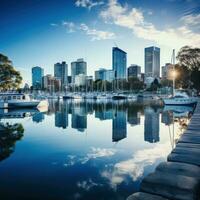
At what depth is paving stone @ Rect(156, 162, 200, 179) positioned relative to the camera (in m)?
7.24

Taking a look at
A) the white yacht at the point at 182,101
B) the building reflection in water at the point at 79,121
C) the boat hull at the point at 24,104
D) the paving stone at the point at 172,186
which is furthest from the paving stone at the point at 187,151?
the white yacht at the point at 182,101

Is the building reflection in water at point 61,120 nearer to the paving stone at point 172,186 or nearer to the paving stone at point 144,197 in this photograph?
the paving stone at point 172,186

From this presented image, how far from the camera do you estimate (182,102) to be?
181 ft

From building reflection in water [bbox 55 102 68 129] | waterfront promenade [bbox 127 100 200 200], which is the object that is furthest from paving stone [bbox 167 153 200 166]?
building reflection in water [bbox 55 102 68 129]

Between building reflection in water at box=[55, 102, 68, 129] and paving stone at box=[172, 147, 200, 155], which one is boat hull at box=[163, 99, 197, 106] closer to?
building reflection in water at box=[55, 102, 68, 129]

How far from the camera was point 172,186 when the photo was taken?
6215 mm

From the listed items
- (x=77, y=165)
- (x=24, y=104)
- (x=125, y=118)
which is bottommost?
(x=77, y=165)

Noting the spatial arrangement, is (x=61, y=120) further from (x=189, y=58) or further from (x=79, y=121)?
(x=189, y=58)

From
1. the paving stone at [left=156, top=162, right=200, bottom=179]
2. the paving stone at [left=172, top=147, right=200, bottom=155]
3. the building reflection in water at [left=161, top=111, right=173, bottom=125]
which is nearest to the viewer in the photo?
the paving stone at [left=156, top=162, right=200, bottom=179]

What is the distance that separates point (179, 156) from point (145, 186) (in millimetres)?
3527

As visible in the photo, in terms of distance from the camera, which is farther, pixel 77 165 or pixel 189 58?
pixel 189 58

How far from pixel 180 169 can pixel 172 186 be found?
5.00 feet

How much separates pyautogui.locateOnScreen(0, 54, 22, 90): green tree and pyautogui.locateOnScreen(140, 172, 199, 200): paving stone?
A: 54.1 metres

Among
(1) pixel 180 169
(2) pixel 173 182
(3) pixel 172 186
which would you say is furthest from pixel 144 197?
(1) pixel 180 169
